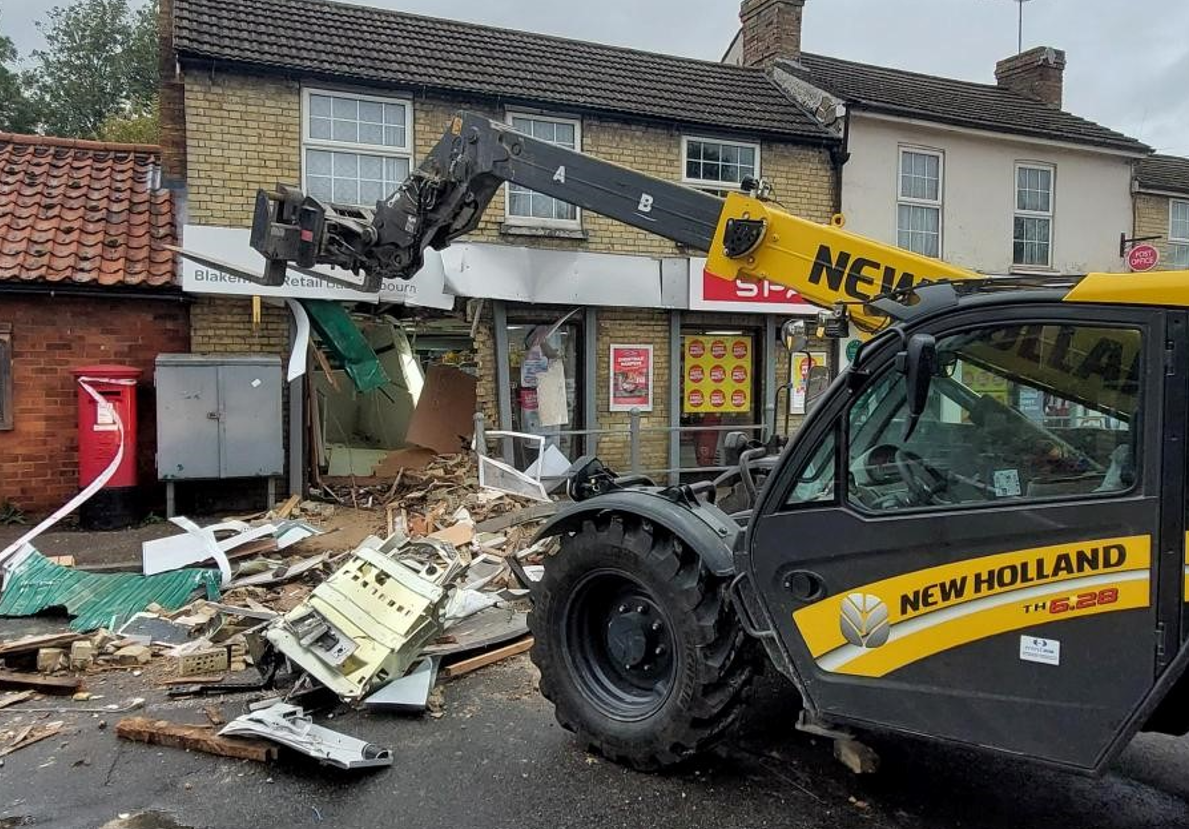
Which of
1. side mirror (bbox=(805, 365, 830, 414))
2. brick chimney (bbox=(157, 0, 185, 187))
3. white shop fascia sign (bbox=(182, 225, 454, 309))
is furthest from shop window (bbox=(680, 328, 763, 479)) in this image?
brick chimney (bbox=(157, 0, 185, 187))

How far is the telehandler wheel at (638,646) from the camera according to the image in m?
3.55

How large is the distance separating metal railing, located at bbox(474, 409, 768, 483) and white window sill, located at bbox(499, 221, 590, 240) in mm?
2371

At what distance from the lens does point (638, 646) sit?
12.7 ft

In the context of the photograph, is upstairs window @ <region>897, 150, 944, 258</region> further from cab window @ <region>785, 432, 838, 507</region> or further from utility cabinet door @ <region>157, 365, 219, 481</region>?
cab window @ <region>785, 432, 838, 507</region>

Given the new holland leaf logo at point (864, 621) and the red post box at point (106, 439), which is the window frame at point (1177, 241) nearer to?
the new holland leaf logo at point (864, 621)

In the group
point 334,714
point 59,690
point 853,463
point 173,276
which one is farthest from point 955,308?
point 173,276

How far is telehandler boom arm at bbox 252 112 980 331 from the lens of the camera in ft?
12.4

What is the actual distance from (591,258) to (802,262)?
689 centimetres

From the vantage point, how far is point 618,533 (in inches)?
151

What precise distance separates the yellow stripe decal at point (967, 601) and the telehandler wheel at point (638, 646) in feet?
1.42

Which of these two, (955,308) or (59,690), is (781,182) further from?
(59,690)

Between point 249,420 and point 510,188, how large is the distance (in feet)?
14.5

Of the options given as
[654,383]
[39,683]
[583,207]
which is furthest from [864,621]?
[654,383]

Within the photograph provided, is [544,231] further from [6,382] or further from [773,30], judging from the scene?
[6,382]
